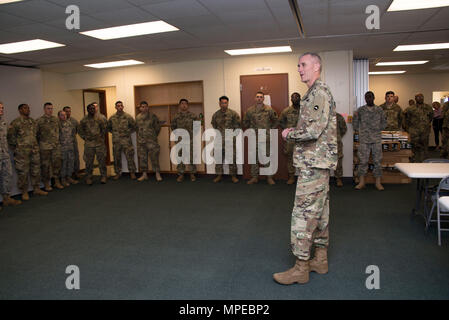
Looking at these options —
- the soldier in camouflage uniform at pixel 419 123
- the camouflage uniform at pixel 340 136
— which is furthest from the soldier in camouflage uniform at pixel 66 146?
the soldier in camouflage uniform at pixel 419 123

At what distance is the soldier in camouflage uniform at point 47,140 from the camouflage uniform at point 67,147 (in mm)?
329

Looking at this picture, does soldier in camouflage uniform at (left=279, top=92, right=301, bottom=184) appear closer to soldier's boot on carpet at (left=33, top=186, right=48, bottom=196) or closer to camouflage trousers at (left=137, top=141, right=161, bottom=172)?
camouflage trousers at (left=137, top=141, right=161, bottom=172)

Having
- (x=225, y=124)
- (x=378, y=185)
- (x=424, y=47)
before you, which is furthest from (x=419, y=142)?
(x=225, y=124)

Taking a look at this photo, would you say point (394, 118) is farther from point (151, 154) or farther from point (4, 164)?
point (4, 164)

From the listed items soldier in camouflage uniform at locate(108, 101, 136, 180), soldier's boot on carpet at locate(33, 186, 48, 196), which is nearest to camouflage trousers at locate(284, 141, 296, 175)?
soldier in camouflage uniform at locate(108, 101, 136, 180)

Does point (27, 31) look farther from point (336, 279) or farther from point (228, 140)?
point (336, 279)

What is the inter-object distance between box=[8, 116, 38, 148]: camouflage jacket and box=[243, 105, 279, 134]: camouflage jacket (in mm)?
4136

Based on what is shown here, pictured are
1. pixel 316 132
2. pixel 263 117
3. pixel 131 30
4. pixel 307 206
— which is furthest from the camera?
pixel 263 117

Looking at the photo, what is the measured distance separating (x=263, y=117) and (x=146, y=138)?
2.78 m

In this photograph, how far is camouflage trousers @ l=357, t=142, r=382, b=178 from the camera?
6.16m

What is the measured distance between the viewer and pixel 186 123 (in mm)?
7652

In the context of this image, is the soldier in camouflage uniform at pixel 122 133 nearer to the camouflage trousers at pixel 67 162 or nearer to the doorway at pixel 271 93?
the camouflage trousers at pixel 67 162

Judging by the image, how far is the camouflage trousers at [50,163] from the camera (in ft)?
22.3

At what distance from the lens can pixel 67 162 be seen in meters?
7.45
